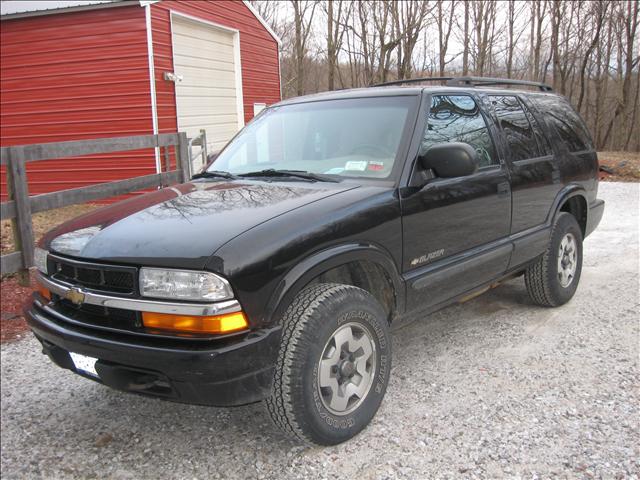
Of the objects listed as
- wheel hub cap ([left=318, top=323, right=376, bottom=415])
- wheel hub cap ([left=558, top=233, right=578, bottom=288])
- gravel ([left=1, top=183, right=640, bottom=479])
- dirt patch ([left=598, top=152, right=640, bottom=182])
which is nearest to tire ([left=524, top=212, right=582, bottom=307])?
wheel hub cap ([left=558, top=233, right=578, bottom=288])

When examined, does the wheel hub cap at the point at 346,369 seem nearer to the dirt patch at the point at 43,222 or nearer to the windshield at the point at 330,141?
the windshield at the point at 330,141

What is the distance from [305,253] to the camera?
104 inches

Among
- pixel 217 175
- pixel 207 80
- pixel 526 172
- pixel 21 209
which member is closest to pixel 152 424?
pixel 217 175

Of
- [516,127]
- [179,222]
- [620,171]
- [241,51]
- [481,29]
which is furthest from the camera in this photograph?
[481,29]

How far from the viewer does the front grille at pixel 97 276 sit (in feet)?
8.32

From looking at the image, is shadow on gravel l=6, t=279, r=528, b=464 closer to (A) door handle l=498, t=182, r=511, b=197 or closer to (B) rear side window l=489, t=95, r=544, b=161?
(A) door handle l=498, t=182, r=511, b=197

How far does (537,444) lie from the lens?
2.80 m

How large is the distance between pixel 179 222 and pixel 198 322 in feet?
1.98

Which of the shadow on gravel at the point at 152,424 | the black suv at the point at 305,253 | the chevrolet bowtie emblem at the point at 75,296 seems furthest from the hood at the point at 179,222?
the shadow on gravel at the point at 152,424

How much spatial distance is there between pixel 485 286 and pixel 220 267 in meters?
2.28

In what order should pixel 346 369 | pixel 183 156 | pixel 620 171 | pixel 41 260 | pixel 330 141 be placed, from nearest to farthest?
pixel 346 369 → pixel 41 260 → pixel 330 141 → pixel 183 156 → pixel 620 171

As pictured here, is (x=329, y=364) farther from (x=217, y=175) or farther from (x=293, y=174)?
(x=217, y=175)

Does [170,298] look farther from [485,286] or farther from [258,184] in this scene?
[485,286]

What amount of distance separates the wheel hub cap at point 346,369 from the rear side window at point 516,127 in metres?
2.05
